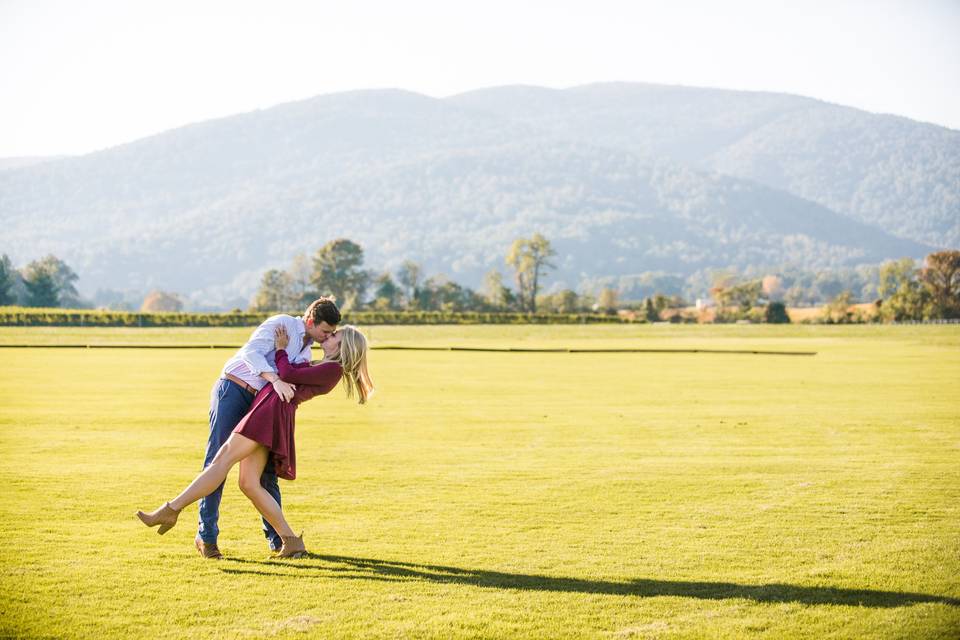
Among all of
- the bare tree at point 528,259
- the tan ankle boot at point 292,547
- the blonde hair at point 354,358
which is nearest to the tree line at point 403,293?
the bare tree at point 528,259

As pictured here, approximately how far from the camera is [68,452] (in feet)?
54.8

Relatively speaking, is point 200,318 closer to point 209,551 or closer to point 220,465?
point 209,551

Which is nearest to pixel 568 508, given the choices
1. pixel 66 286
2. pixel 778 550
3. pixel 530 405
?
pixel 778 550

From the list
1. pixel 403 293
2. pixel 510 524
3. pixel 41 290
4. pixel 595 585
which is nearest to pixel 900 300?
pixel 403 293

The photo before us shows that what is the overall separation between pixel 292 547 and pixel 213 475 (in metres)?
0.95

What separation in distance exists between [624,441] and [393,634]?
11816 mm

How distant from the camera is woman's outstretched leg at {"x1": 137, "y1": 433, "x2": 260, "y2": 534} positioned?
30.3 ft

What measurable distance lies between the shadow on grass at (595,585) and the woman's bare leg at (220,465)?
26.6 inches

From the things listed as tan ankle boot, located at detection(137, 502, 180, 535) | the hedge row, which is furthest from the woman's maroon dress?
the hedge row

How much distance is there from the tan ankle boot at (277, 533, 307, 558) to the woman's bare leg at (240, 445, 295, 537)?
44 millimetres

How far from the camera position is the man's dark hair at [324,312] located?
9.25 m

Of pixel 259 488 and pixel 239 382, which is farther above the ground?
pixel 239 382

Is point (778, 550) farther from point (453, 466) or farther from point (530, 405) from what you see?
point (530, 405)

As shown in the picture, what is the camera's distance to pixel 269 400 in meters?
9.20
